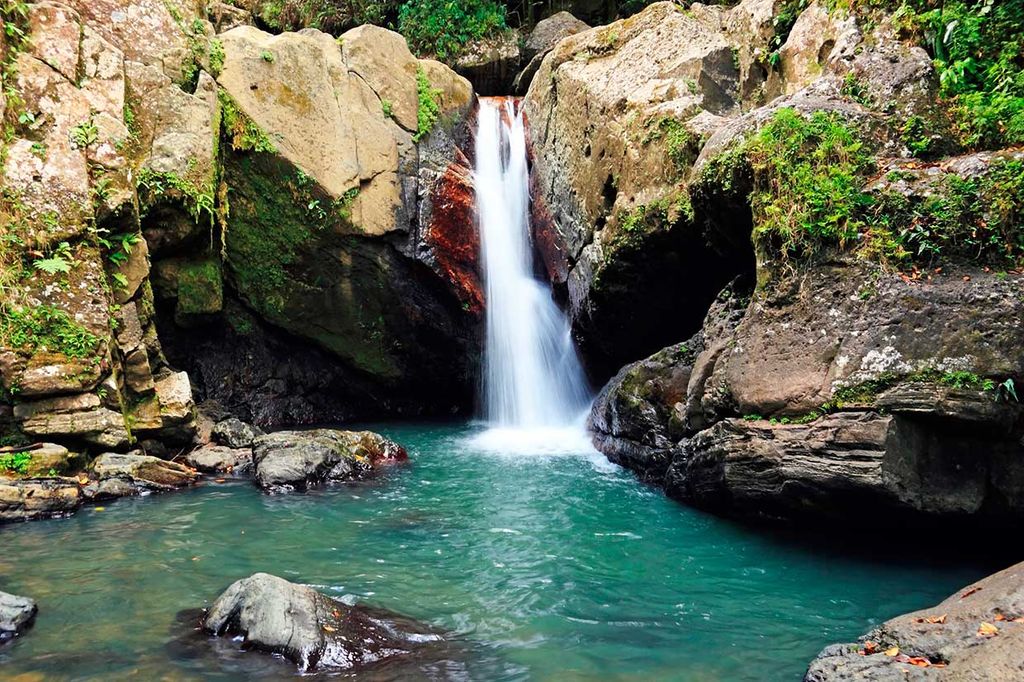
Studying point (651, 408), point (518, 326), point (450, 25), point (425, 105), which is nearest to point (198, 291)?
point (425, 105)

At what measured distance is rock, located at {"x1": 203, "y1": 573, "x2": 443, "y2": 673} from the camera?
4395 mm

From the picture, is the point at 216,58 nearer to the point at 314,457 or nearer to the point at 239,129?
the point at 239,129

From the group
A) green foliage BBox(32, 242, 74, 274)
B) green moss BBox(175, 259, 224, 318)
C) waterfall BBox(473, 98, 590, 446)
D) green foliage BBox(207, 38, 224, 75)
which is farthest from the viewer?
waterfall BBox(473, 98, 590, 446)

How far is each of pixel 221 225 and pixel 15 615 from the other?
9.07 metres

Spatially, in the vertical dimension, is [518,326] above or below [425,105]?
below

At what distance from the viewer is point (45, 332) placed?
28.3 feet

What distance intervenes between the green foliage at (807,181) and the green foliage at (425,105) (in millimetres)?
8552

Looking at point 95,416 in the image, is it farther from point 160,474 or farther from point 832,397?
point 832,397

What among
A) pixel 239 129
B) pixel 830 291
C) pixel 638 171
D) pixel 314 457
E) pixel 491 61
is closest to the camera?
pixel 830 291

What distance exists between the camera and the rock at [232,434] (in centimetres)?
1102

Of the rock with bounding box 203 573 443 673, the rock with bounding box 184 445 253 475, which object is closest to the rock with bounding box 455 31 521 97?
the rock with bounding box 184 445 253 475

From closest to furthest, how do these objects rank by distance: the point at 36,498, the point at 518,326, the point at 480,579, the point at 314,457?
the point at 480,579, the point at 36,498, the point at 314,457, the point at 518,326

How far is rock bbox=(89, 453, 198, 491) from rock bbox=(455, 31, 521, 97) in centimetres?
1346

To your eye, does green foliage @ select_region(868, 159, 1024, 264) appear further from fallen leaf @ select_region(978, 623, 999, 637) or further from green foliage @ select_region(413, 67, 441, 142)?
green foliage @ select_region(413, 67, 441, 142)
